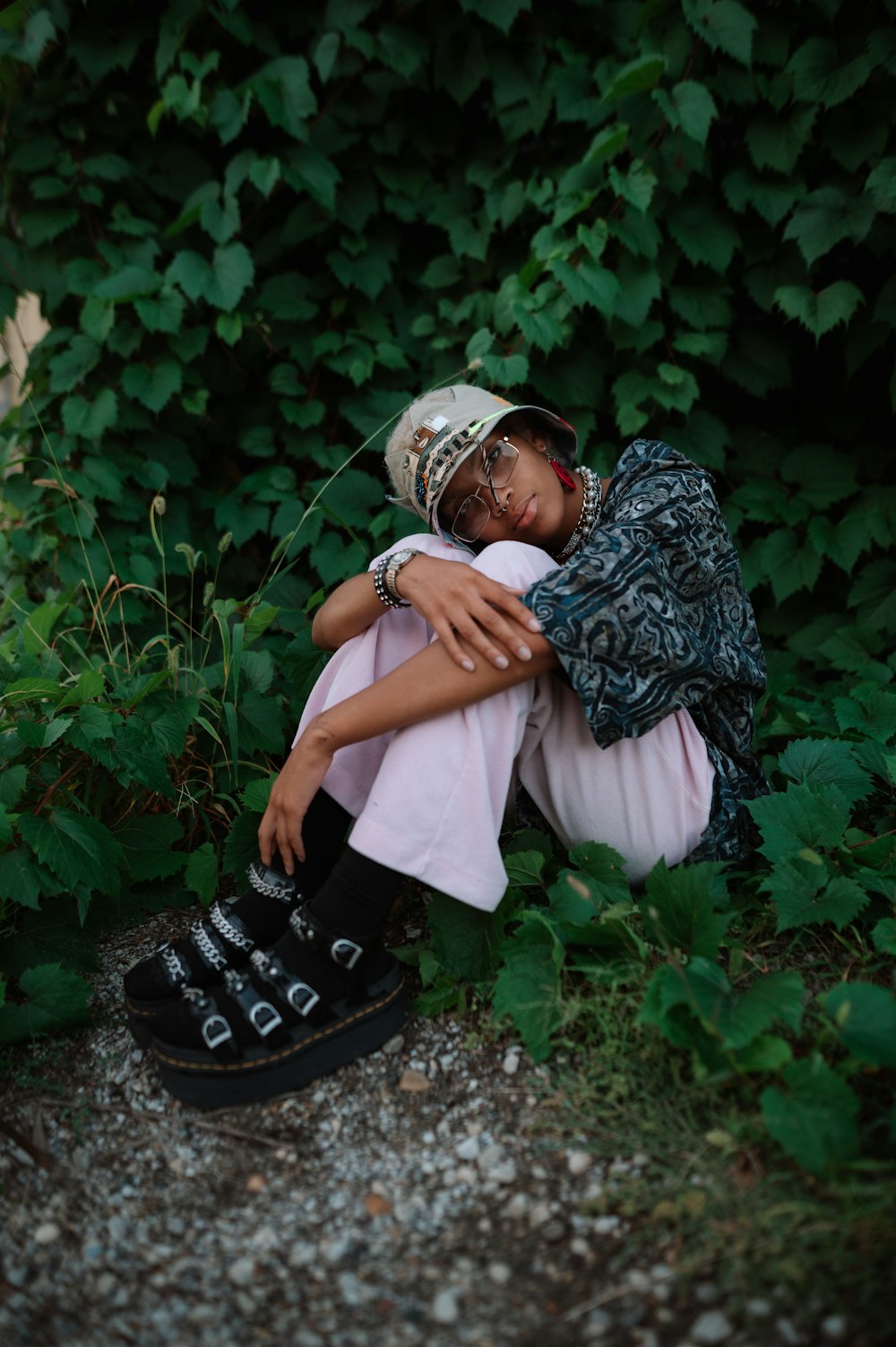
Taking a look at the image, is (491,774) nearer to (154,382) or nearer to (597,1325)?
(597,1325)

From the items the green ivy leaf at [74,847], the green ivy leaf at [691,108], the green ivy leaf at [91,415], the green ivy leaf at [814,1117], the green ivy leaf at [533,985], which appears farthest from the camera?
the green ivy leaf at [91,415]

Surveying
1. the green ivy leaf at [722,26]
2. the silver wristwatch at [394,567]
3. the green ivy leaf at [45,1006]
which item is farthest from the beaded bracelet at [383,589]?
the green ivy leaf at [722,26]

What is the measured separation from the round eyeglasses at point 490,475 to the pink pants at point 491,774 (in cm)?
8

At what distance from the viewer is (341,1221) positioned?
1291 mm

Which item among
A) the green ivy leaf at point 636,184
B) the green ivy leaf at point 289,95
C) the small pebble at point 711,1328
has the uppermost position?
the green ivy leaf at point 289,95

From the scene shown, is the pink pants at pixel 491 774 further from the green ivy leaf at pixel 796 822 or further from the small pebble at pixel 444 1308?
the small pebble at pixel 444 1308

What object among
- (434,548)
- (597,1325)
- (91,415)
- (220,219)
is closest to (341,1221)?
(597,1325)

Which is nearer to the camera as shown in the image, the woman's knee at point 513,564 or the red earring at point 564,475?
the woman's knee at point 513,564

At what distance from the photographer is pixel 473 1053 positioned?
1573 millimetres

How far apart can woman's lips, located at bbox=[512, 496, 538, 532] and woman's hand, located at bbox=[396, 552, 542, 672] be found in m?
0.23

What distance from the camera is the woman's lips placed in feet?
5.97

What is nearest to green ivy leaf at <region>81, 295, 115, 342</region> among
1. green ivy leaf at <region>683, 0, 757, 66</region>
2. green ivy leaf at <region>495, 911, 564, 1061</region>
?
green ivy leaf at <region>683, 0, 757, 66</region>

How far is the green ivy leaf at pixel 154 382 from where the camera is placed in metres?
2.81

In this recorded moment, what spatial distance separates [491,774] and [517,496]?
22.7 inches
